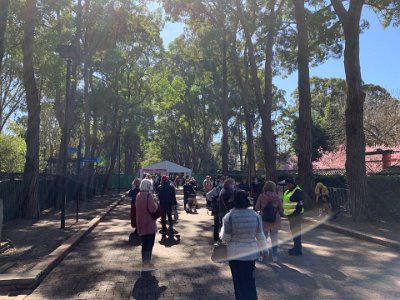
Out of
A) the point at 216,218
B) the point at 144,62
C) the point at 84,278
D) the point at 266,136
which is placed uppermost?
the point at 144,62

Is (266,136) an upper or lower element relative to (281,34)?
lower

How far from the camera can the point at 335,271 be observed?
822 cm

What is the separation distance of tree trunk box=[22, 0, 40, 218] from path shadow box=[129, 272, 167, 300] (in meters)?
10.0

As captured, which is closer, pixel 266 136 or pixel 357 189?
pixel 357 189

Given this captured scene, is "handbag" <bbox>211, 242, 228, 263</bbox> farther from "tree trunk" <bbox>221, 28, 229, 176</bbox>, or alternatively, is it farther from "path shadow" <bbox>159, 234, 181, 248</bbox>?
"tree trunk" <bbox>221, 28, 229, 176</bbox>

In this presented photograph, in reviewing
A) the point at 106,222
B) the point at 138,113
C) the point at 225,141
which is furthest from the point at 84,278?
the point at 138,113

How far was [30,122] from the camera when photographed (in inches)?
656

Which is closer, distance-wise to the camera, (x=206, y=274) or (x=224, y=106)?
(x=206, y=274)

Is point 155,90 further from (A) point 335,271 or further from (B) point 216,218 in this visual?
(A) point 335,271

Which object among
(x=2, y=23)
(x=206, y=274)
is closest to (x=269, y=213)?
(x=206, y=274)

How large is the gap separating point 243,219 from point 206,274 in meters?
3.04

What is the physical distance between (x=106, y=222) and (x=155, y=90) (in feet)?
84.4

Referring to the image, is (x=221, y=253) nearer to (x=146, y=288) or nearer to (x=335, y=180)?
(x=146, y=288)

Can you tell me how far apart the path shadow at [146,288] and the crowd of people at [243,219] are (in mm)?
516
